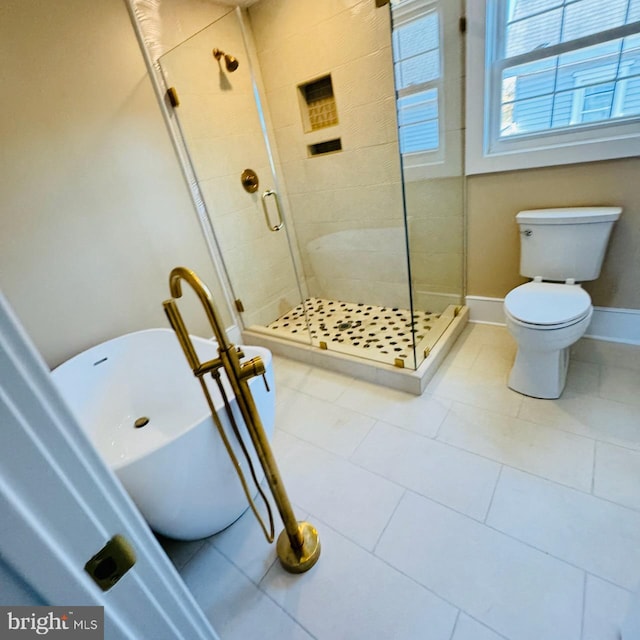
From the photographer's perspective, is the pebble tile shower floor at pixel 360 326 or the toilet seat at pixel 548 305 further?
the pebble tile shower floor at pixel 360 326

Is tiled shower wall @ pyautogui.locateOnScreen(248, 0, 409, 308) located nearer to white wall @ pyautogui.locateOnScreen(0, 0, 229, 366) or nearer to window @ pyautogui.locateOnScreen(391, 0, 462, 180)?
window @ pyautogui.locateOnScreen(391, 0, 462, 180)

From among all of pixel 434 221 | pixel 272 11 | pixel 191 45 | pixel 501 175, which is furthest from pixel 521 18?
pixel 191 45

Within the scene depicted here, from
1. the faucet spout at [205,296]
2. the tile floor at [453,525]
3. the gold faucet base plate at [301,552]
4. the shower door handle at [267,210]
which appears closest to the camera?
the faucet spout at [205,296]

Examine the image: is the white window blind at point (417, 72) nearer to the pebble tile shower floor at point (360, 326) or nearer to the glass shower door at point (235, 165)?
the glass shower door at point (235, 165)

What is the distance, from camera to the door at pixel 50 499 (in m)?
0.32

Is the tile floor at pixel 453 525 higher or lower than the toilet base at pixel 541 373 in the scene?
lower

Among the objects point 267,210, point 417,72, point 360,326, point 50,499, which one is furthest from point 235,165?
point 50,499

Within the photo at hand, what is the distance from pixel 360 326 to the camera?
99.1 inches

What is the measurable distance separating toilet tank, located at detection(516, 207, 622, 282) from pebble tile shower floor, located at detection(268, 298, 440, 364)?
0.67 m

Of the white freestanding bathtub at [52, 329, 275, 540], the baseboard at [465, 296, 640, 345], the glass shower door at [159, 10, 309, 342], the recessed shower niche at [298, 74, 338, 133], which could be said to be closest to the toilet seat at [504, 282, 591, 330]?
the baseboard at [465, 296, 640, 345]

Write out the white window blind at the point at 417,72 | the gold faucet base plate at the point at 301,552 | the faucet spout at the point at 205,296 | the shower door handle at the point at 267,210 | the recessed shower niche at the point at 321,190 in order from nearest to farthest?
the faucet spout at the point at 205,296 < the gold faucet base plate at the point at 301,552 < the white window blind at the point at 417,72 < the recessed shower niche at the point at 321,190 < the shower door handle at the point at 267,210

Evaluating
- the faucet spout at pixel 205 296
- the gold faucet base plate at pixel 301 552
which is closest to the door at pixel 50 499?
the faucet spout at pixel 205 296

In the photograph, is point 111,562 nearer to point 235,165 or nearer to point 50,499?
point 50,499

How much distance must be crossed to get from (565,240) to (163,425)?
231 centimetres
